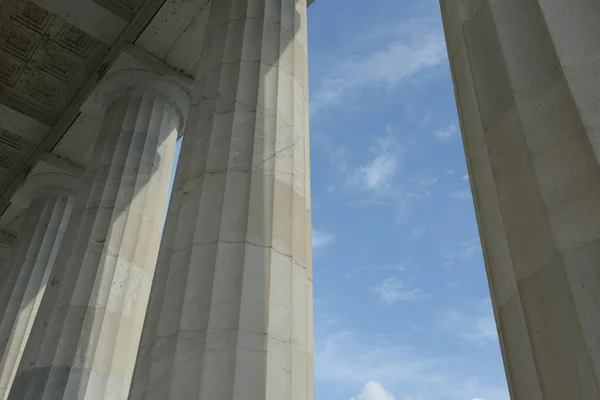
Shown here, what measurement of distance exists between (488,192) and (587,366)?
344cm

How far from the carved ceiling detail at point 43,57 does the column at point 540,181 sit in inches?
1338

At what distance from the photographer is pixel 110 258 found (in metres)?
28.3

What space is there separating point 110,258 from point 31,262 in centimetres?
1643

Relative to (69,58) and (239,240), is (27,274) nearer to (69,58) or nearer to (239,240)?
(69,58)

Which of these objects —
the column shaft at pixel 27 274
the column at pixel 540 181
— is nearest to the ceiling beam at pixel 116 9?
the column shaft at pixel 27 274

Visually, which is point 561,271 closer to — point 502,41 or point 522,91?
point 522,91

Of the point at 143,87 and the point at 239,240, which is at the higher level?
the point at 143,87

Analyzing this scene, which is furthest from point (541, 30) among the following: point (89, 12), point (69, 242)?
point (89, 12)

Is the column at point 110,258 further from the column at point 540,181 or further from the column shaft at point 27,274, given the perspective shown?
the column at point 540,181

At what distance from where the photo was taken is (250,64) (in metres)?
21.5

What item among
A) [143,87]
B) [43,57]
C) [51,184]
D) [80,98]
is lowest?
[51,184]

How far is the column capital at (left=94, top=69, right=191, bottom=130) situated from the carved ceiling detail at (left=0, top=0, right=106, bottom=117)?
375 centimetres

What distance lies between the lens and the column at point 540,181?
668 centimetres

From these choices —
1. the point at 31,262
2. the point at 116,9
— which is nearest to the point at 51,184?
the point at 31,262
